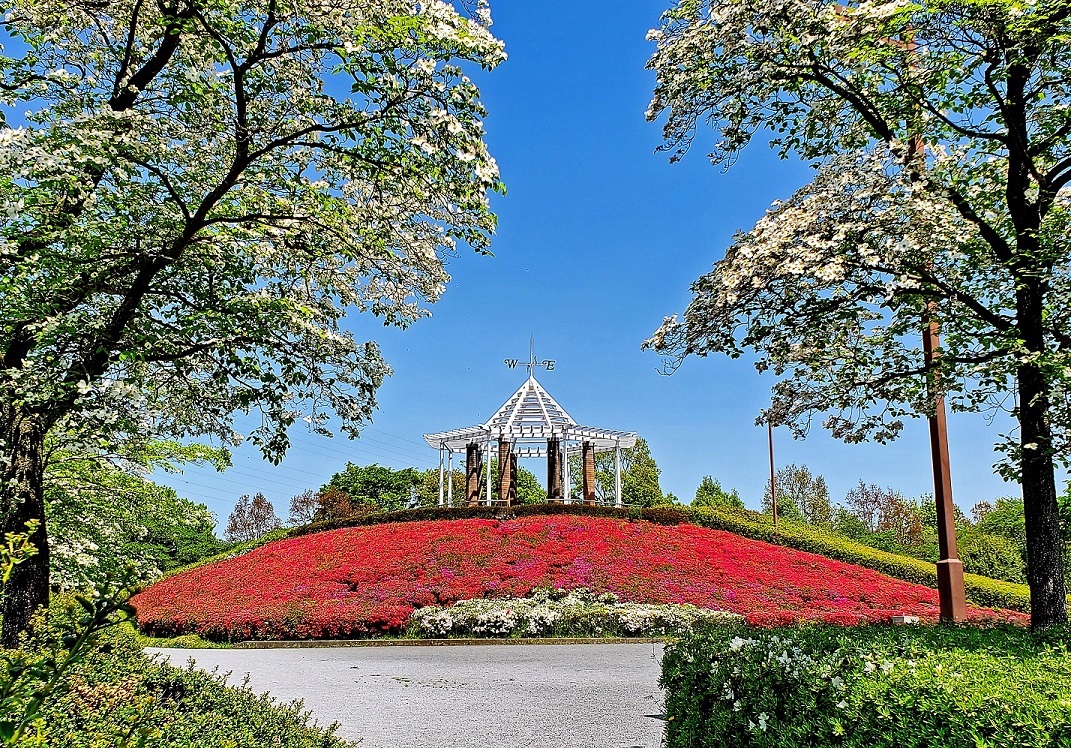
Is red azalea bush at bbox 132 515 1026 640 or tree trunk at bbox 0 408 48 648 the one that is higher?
tree trunk at bbox 0 408 48 648

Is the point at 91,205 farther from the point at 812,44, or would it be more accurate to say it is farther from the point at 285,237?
the point at 812,44

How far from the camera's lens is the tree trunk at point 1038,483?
5.53 m

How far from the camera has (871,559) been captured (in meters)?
20.8

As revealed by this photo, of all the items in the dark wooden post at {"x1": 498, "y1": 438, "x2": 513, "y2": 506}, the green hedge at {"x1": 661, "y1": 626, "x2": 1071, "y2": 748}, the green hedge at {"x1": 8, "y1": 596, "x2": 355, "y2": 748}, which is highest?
the dark wooden post at {"x1": 498, "y1": 438, "x2": 513, "y2": 506}

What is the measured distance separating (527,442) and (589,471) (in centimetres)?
262

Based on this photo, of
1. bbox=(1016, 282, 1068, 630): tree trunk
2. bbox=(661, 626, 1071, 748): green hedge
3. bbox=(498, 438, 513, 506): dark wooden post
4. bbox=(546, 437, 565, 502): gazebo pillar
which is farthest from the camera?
bbox=(546, 437, 565, 502): gazebo pillar

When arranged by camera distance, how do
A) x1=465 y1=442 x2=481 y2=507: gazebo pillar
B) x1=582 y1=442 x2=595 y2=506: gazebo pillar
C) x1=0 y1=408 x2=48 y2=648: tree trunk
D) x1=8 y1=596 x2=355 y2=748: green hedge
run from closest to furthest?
x1=8 y1=596 x2=355 y2=748: green hedge < x1=0 y1=408 x2=48 y2=648: tree trunk < x1=465 y1=442 x2=481 y2=507: gazebo pillar < x1=582 y1=442 x2=595 y2=506: gazebo pillar

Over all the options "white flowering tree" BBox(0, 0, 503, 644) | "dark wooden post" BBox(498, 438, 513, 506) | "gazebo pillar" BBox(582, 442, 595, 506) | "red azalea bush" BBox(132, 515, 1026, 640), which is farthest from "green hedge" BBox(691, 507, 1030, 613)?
"white flowering tree" BBox(0, 0, 503, 644)

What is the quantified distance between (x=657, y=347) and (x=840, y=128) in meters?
2.80

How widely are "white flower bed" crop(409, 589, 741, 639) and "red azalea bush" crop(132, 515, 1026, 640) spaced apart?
62cm

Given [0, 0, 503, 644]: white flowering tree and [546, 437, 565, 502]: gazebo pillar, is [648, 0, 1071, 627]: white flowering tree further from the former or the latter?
[546, 437, 565, 502]: gazebo pillar

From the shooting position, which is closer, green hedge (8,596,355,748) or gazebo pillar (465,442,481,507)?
green hedge (8,596,355,748)

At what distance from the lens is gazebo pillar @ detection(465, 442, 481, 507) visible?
23781 mm

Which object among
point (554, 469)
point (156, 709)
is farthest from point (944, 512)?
point (554, 469)
